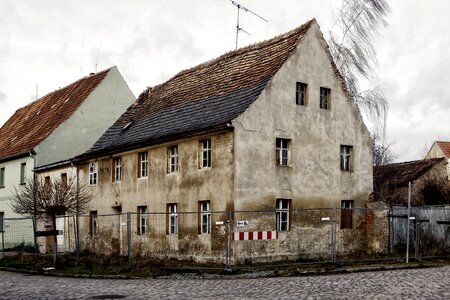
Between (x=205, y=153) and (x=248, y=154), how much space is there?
80.9 inches

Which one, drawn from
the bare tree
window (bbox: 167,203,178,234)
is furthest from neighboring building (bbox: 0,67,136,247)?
window (bbox: 167,203,178,234)

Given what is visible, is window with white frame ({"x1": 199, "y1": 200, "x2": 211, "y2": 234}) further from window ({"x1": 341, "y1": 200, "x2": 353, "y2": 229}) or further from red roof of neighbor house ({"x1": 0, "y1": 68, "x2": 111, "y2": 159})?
red roof of neighbor house ({"x1": 0, "y1": 68, "x2": 111, "y2": 159})

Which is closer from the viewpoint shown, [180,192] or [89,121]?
[180,192]

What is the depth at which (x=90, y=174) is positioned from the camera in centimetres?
3075

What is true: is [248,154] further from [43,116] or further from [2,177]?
[2,177]

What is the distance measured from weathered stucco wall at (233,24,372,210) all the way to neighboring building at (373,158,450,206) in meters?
9.52

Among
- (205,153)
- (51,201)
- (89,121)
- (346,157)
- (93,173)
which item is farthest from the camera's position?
(89,121)

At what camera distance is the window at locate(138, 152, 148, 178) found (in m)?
26.7

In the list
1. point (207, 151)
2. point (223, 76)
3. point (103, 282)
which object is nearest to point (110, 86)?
point (223, 76)

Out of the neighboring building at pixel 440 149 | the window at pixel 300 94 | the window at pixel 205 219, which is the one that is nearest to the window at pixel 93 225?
the window at pixel 205 219

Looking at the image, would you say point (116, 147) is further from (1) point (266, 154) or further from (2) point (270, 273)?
(2) point (270, 273)

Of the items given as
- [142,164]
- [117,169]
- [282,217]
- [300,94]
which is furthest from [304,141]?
[117,169]

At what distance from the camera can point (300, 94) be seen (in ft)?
79.9

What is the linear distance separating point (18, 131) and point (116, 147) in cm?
1562
